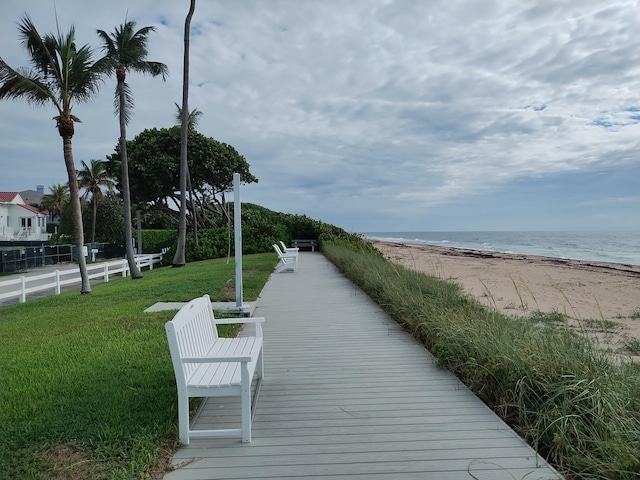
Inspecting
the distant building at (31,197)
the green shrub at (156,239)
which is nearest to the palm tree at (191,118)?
the green shrub at (156,239)

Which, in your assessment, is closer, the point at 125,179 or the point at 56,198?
the point at 125,179

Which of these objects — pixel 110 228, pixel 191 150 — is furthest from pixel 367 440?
pixel 110 228

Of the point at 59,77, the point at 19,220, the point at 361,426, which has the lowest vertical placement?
the point at 361,426

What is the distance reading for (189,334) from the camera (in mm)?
3738

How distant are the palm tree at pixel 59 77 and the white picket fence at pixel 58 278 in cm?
267

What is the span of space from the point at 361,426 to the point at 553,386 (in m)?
1.49

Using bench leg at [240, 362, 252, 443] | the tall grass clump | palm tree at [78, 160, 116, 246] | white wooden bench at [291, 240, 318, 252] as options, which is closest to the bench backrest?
bench leg at [240, 362, 252, 443]

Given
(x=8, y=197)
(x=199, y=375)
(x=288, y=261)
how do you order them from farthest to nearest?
1. (x=8, y=197)
2. (x=288, y=261)
3. (x=199, y=375)

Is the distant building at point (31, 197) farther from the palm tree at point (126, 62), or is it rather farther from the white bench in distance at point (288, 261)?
the white bench in distance at point (288, 261)

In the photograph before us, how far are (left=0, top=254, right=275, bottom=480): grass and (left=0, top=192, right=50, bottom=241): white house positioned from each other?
4914cm

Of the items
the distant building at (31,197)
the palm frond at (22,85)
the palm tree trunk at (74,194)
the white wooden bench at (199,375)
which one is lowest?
the white wooden bench at (199,375)

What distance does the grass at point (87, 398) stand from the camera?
301cm

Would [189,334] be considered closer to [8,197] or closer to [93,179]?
[93,179]

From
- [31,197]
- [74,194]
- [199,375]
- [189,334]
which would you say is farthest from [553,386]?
[31,197]
